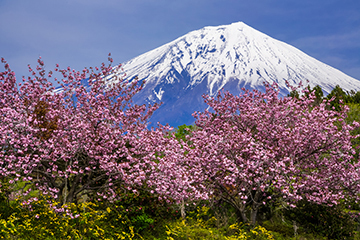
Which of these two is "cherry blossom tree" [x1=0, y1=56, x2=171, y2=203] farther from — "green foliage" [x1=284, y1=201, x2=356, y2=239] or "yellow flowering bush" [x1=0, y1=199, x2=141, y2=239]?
"green foliage" [x1=284, y1=201, x2=356, y2=239]

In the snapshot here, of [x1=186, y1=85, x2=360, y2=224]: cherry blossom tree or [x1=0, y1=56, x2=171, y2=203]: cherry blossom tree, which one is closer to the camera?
[x1=0, y1=56, x2=171, y2=203]: cherry blossom tree

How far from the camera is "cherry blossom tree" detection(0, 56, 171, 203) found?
901 centimetres

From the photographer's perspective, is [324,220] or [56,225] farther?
[324,220]

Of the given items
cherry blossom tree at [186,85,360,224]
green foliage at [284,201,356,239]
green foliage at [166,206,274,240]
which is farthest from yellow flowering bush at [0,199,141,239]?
green foliage at [284,201,356,239]

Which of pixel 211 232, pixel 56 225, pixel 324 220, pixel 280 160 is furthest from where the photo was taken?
pixel 324 220

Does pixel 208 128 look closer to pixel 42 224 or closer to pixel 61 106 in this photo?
pixel 61 106

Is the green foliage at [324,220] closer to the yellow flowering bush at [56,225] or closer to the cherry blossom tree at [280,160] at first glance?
the cherry blossom tree at [280,160]

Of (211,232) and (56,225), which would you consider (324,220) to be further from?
(56,225)

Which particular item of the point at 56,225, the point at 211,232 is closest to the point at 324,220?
the point at 211,232

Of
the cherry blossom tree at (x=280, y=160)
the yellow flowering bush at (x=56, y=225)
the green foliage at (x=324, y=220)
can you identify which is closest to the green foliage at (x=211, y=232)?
the cherry blossom tree at (x=280, y=160)

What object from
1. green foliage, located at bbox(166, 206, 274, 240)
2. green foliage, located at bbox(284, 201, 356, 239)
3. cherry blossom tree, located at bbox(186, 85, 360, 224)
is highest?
cherry blossom tree, located at bbox(186, 85, 360, 224)

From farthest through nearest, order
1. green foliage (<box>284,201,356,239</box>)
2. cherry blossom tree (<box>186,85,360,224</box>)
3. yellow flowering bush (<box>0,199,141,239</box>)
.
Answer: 1. green foliage (<box>284,201,356,239</box>)
2. cherry blossom tree (<box>186,85,360,224</box>)
3. yellow flowering bush (<box>0,199,141,239</box>)

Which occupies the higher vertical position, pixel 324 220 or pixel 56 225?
pixel 324 220

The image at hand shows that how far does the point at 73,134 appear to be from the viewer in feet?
31.2
